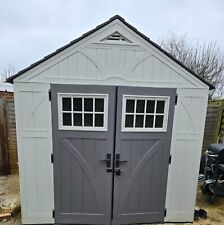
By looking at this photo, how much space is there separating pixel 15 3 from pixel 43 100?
352cm

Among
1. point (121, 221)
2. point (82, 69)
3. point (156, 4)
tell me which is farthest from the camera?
point (156, 4)

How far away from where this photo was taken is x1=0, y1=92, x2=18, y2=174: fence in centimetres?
441

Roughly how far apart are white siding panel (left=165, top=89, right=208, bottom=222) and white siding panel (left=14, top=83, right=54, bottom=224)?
6.74 feet

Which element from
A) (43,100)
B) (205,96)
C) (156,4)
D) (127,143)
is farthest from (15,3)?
(205,96)

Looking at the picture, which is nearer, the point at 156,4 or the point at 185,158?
the point at 185,158

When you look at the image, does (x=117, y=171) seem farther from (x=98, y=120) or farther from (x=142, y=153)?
(x=98, y=120)

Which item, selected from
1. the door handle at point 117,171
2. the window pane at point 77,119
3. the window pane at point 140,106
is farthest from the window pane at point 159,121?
the window pane at point 77,119

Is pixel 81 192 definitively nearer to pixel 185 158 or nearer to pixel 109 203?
pixel 109 203

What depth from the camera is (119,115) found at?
268cm

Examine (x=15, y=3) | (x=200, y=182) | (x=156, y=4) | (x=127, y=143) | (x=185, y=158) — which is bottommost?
(x=200, y=182)

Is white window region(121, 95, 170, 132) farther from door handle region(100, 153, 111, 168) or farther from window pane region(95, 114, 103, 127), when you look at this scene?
door handle region(100, 153, 111, 168)

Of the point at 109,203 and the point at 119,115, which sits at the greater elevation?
the point at 119,115

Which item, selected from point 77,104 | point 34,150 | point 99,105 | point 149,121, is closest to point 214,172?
point 149,121

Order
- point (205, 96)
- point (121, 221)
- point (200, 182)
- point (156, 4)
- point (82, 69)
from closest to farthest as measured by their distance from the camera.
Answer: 1. point (82, 69)
2. point (205, 96)
3. point (121, 221)
4. point (200, 182)
5. point (156, 4)
